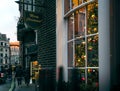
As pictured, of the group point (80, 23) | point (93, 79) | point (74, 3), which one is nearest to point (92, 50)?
point (93, 79)

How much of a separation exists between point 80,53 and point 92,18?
0.96 metres

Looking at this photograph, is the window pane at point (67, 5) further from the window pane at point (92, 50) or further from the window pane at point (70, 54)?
the window pane at point (92, 50)

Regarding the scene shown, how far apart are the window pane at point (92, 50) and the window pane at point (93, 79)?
Answer: 14 cm

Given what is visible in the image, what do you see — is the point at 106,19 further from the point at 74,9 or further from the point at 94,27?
the point at 74,9

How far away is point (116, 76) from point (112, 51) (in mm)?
439

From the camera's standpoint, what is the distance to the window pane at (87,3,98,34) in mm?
6223

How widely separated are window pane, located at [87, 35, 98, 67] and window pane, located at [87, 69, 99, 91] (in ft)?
0.46

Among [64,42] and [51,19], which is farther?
[51,19]

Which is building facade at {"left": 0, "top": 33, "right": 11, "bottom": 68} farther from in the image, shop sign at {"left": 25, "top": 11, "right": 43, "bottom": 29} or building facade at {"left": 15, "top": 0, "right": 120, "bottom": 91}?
building facade at {"left": 15, "top": 0, "right": 120, "bottom": 91}

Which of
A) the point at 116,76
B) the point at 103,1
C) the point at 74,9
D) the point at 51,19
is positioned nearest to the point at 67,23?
the point at 74,9

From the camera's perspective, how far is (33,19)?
32.3 ft

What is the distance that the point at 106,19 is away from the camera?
5.27 meters

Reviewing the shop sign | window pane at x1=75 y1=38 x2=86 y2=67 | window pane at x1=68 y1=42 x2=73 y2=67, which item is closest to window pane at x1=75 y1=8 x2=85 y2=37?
window pane at x1=75 y1=38 x2=86 y2=67

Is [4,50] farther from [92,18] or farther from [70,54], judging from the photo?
[92,18]
